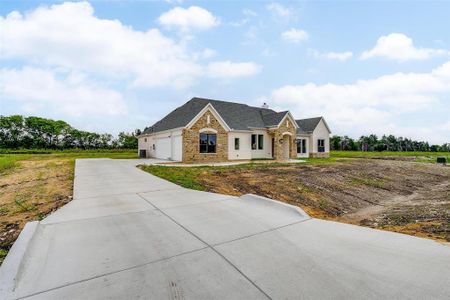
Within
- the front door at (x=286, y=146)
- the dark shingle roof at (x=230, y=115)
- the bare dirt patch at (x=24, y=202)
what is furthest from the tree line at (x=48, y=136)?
the bare dirt patch at (x=24, y=202)

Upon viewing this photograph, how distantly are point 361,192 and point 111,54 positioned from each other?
786 inches

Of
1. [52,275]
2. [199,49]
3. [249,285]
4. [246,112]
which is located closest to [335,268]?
[249,285]

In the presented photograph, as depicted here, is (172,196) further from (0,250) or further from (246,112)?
(246,112)

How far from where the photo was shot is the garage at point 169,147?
65.4ft

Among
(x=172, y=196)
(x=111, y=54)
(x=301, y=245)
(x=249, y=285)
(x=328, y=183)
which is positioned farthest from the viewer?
(x=111, y=54)

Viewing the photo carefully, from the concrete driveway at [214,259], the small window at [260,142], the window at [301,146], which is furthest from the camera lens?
the window at [301,146]

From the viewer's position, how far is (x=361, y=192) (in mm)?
11828

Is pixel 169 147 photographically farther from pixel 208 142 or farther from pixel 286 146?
pixel 286 146

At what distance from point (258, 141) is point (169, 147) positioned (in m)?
9.95

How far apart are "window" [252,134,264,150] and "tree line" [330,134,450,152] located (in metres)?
36.4

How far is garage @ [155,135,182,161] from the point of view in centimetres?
1994

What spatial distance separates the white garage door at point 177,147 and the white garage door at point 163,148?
0.94 m

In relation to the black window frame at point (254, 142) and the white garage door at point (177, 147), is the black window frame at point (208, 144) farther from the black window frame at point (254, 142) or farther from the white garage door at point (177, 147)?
the black window frame at point (254, 142)

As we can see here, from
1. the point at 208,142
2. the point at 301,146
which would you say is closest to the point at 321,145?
the point at 301,146
